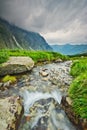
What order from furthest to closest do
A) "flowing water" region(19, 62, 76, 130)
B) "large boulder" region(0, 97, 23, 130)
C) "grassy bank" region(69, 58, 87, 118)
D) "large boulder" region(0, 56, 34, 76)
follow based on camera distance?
"large boulder" region(0, 56, 34, 76) < "flowing water" region(19, 62, 76, 130) < "grassy bank" region(69, 58, 87, 118) < "large boulder" region(0, 97, 23, 130)

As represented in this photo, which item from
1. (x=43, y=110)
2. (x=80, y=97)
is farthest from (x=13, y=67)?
(x=80, y=97)

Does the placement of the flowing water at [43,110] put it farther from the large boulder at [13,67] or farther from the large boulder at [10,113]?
the large boulder at [13,67]

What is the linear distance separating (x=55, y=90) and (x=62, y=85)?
1523mm

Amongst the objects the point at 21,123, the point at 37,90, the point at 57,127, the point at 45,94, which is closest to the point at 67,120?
the point at 57,127

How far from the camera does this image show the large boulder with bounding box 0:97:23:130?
27.0 feet

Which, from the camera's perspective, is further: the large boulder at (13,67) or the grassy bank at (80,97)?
the large boulder at (13,67)

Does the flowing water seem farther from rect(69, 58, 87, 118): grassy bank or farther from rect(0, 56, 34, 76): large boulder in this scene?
rect(0, 56, 34, 76): large boulder

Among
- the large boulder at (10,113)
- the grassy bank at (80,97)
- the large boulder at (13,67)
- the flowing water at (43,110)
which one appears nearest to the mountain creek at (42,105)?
the flowing water at (43,110)

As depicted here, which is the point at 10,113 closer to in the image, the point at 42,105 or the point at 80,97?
the point at 42,105

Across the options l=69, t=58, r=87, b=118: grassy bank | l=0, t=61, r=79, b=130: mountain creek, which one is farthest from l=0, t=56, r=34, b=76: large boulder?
l=69, t=58, r=87, b=118: grassy bank

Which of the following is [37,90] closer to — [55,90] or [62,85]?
[55,90]

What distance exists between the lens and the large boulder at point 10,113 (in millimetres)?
8215

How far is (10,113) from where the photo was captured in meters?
9.03

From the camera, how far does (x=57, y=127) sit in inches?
355
